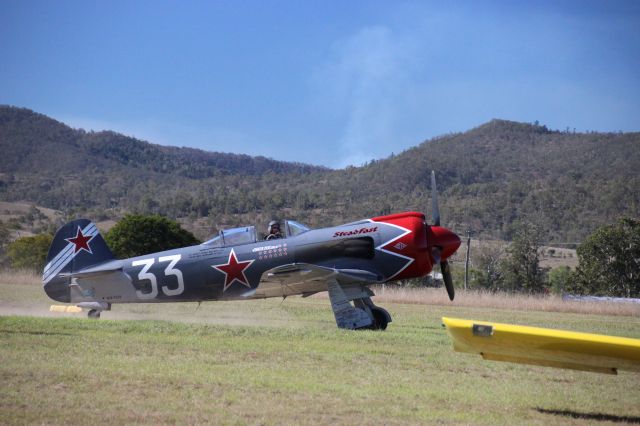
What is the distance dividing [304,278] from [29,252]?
105ft

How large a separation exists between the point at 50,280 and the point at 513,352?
36.9 feet

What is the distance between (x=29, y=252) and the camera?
1641 inches

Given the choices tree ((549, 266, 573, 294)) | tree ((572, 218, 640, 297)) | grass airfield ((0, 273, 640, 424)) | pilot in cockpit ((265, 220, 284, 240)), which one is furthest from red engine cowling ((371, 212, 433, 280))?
tree ((549, 266, 573, 294))

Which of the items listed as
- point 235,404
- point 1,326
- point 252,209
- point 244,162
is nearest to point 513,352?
point 235,404

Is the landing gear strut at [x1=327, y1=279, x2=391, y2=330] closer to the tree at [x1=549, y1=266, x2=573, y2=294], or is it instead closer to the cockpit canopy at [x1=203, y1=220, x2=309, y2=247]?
the cockpit canopy at [x1=203, y1=220, x2=309, y2=247]

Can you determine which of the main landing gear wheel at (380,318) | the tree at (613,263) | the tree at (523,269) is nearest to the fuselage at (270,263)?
the main landing gear wheel at (380,318)

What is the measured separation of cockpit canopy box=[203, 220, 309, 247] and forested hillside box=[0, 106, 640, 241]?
62311mm

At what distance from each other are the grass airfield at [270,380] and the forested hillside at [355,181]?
6545cm

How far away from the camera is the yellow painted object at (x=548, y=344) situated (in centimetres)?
697

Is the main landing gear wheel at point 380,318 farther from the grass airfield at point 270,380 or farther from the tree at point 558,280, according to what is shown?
the tree at point 558,280

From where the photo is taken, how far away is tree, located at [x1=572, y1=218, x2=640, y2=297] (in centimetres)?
3925

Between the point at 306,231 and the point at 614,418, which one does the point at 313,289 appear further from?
the point at 614,418

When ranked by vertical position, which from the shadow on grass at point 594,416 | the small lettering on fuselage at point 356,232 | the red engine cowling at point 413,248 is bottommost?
the shadow on grass at point 594,416

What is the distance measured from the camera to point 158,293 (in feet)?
49.7
